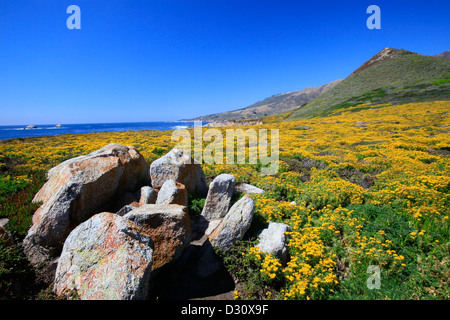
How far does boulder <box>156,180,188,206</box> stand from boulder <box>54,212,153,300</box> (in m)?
2.61

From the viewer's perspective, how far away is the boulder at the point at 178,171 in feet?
32.8

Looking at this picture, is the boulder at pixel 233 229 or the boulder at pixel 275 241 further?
the boulder at pixel 233 229

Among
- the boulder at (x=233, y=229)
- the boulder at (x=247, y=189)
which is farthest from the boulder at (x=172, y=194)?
the boulder at (x=247, y=189)

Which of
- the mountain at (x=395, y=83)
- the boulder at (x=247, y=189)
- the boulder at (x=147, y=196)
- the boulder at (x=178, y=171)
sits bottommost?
the boulder at (x=247, y=189)

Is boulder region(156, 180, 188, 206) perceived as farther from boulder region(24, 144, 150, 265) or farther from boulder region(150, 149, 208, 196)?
boulder region(24, 144, 150, 265)

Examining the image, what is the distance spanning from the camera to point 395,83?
61.3 metres

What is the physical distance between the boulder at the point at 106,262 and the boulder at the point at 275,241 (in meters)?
3.66

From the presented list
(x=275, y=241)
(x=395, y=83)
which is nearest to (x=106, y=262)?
(x=275, y=241)

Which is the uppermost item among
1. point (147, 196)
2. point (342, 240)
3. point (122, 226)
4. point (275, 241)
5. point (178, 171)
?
point (178, 171)

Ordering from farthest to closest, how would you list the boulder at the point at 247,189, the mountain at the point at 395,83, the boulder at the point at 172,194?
the mountain at the point at 395,83 < the boulder at the point at 247,189 < the boulder at the point at 172,194

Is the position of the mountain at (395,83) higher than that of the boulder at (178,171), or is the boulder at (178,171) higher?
the mountain at (395,83)

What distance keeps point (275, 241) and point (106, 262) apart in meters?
4.97

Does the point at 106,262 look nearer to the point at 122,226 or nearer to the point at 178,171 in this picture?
the point at 122,226

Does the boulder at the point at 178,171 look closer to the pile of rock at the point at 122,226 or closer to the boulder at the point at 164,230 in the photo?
the pile of rock at the point at 122,226
